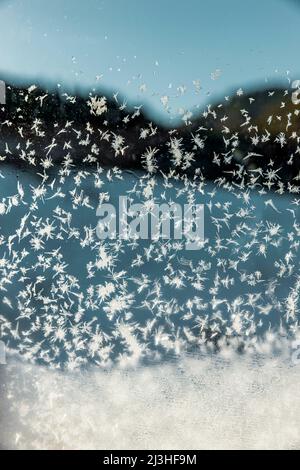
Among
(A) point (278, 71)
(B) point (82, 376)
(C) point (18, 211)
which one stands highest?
(A) point (278, 71)

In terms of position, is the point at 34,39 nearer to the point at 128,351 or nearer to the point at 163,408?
the point at 128,351

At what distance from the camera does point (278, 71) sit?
88 cm

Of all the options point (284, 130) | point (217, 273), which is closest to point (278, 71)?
point (284, 130)

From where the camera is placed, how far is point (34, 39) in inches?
33.8

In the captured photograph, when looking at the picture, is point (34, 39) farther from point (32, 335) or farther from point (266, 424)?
point (266, 424)

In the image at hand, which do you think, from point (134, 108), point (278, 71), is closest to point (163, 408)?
point (134, 108)

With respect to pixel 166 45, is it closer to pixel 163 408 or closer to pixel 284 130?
pixel 284 130

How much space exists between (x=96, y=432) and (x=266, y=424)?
35cm

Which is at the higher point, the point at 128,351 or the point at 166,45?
the point at 166,45

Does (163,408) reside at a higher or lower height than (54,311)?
lower

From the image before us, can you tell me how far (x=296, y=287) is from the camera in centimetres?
92

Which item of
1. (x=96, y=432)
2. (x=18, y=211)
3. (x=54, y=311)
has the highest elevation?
(x=18, y=211)

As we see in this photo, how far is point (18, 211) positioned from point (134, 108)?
0.30 m

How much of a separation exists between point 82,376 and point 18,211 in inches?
13.9
